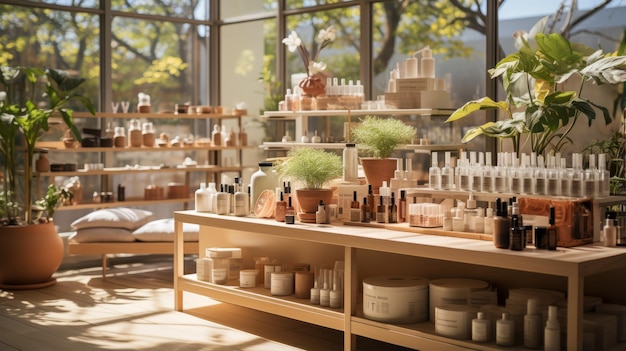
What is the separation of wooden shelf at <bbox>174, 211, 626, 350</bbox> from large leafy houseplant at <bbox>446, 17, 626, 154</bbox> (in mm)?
1078

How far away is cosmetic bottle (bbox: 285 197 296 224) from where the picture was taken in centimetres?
495

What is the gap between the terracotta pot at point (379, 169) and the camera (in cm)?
518

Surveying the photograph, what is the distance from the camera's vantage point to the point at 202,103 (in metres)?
9.20

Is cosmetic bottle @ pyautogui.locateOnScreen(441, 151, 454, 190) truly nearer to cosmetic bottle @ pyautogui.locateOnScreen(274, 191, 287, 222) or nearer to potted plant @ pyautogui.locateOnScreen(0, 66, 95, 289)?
cosmetic bottle @ pyautogui.locateOnScreen(274, 191, 287, 222)

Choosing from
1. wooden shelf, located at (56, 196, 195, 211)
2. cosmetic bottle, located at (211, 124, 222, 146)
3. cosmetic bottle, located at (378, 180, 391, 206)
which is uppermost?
cosmetic bottle, located at (211, 124, 222, 146)

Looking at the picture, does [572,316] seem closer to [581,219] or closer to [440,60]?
[581,219]

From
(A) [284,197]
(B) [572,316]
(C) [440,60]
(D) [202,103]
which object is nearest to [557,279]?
(B) [572,316]

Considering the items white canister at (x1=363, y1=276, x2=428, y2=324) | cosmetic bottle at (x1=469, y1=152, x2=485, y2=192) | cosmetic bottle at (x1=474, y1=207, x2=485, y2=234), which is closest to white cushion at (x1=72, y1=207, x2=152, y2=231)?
white canister at (x1=363, y1=276, x2=428, y2=324)

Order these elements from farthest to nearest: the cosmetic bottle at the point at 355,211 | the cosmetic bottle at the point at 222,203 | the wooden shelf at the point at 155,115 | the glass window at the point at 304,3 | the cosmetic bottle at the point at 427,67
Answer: the glass window at the point at 304,3 → the wooden shelf at the point at 155,115 → the cosmetic bottle at the point at 427,67 → the cosmetic bottle at the point at 222,203 → the cosmetic bottle at the point at 355,211

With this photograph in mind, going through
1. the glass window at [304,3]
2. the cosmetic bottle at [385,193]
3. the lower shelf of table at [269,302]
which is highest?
the glass window at [304,3]

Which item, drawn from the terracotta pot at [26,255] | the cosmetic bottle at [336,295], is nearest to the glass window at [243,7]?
the terracotta pot at [26,255]

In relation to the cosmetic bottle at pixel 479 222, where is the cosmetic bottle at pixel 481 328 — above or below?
below

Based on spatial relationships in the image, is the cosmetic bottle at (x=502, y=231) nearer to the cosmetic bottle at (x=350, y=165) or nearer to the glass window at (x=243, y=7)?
the cosmetic bottle at (x=350, y=165)

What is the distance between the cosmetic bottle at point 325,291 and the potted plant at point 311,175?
379 millimetres
